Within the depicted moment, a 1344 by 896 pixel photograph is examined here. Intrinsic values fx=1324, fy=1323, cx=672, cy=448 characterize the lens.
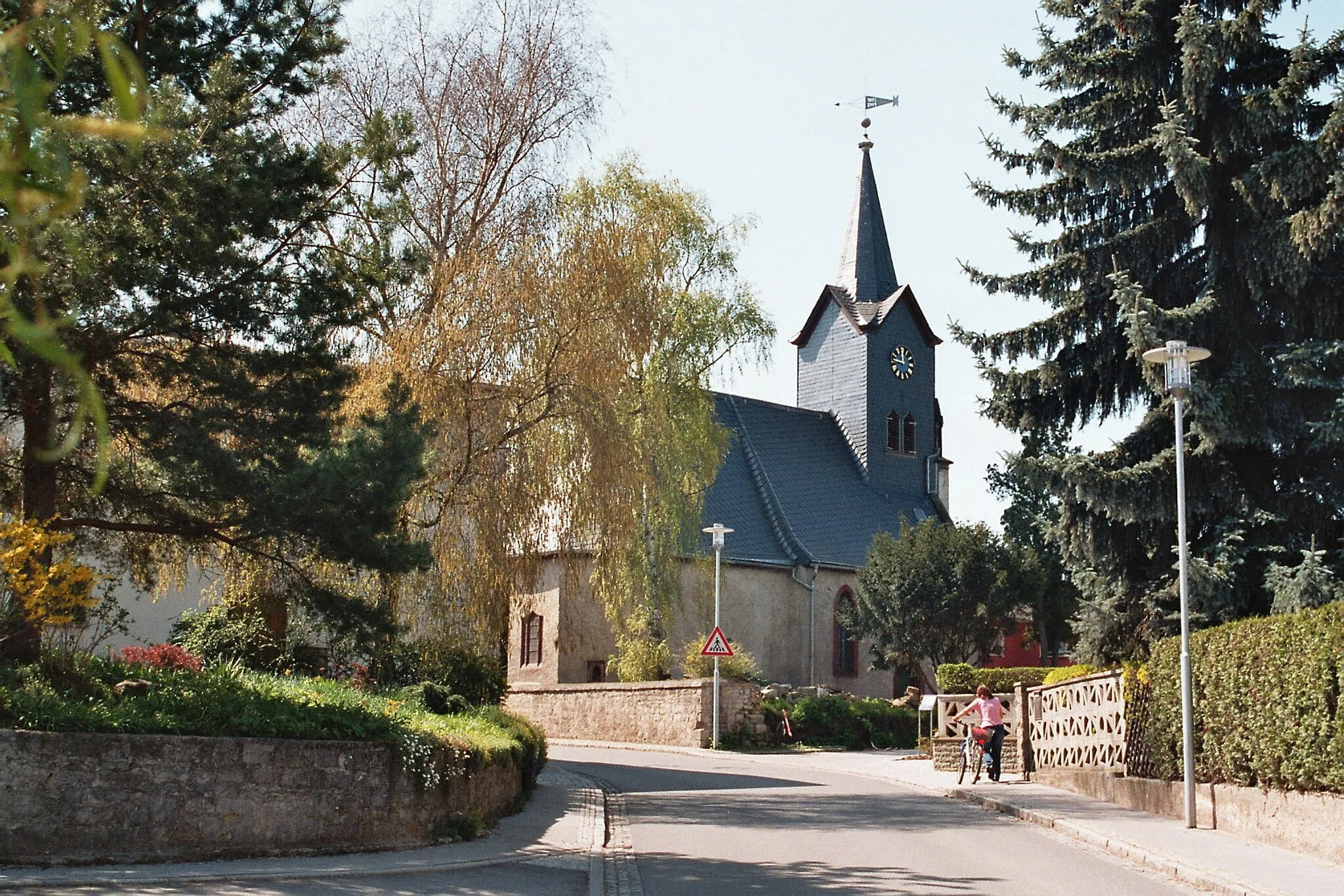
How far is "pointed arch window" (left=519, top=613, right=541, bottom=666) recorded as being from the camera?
145 ft

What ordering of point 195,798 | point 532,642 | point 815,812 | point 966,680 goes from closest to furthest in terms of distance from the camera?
point 195,798 → point 815,812 → point 966,680 → point 532,642

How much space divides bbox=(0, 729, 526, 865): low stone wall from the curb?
22.2 ft

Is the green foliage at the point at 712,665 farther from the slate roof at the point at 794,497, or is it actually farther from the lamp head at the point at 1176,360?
the lamp head at the point at 1176,360

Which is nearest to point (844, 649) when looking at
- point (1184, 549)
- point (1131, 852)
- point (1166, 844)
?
point (1184, 549)

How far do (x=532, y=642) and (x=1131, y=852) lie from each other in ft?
108

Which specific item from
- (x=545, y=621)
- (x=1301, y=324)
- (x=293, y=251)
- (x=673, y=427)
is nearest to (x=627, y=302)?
(x=293, y=251)

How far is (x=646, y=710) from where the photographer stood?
115 feet

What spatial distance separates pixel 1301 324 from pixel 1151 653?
224 inches

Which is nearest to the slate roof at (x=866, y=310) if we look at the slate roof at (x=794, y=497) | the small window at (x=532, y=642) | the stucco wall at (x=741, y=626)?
the slate roof at (x=794, y=497)

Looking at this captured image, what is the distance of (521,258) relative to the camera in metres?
19.9

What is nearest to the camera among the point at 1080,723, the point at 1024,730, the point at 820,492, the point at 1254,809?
the point at 1254,809

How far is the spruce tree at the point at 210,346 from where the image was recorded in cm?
1117

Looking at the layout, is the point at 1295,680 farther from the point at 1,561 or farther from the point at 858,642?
the point at 858,642

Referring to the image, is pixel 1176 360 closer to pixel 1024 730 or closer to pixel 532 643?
pixel 1024 730
